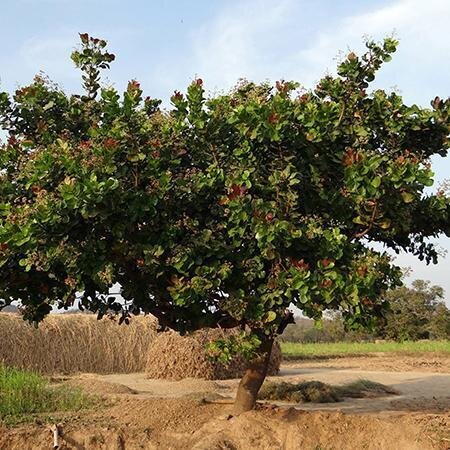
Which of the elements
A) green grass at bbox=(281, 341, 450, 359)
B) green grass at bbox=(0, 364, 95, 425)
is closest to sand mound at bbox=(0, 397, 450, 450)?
green grass at bbox=(0, 364, 95, 425)

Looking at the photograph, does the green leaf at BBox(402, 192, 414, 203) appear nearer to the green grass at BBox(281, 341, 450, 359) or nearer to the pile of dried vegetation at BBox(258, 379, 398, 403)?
the pile of dried vegetation at BBox(258, 379, 398, 403)

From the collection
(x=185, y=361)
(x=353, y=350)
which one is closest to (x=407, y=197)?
(x=185, y=361)

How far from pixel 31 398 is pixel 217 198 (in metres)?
5.16

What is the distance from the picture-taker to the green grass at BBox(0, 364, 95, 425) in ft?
34.8

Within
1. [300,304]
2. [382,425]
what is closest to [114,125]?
[300,304]

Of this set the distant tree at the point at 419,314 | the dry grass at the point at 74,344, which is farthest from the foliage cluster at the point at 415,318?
the dry grass at the point at 74,344

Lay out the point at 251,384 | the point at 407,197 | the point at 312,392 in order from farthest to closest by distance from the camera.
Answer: the point at 312,392, the point at 251,384, the point at 407,197

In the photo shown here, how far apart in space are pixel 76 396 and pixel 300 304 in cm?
518

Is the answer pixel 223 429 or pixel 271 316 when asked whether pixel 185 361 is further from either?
pixel 271 316

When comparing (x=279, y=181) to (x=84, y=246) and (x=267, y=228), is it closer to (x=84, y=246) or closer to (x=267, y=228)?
(x=267, y=228)

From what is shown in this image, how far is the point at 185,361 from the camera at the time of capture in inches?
717

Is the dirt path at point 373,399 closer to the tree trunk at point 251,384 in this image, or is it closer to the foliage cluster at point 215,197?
the tree trunk at point 251,384

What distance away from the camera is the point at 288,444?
885cm

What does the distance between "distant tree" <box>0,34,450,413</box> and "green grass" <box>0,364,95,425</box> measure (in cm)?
236
